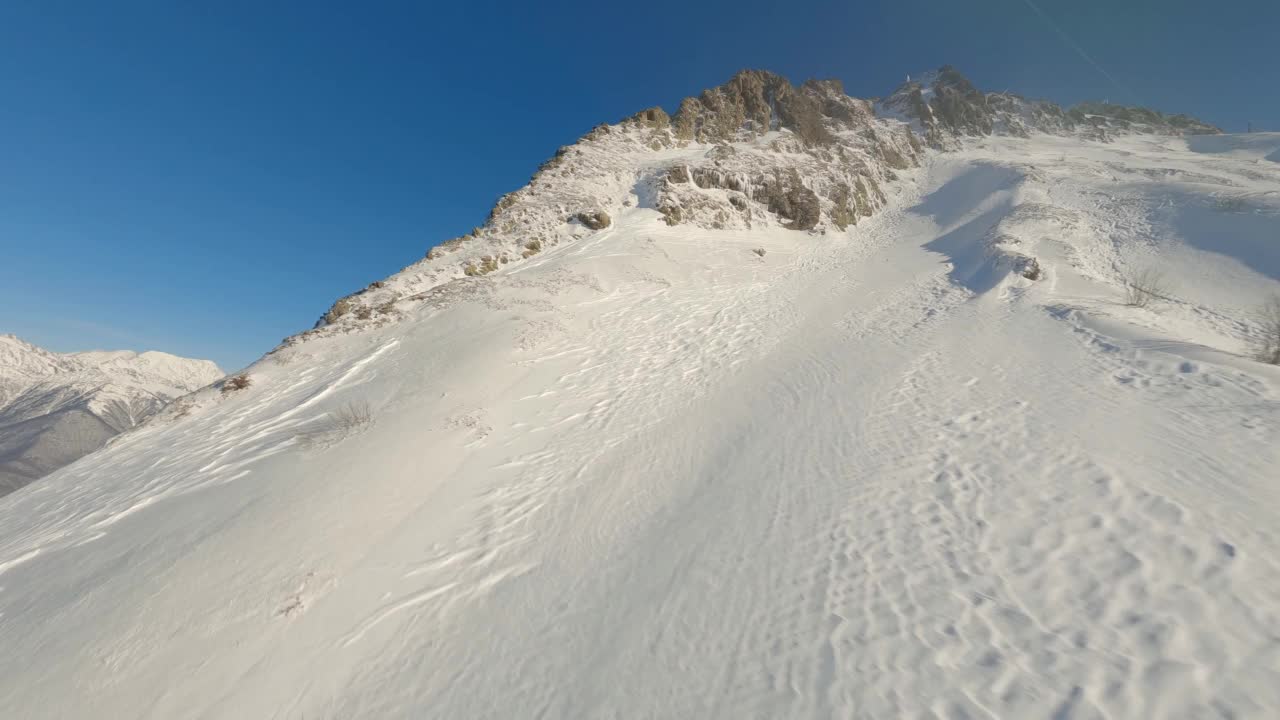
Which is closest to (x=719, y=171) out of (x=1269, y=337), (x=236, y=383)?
(x=1269, y=337)

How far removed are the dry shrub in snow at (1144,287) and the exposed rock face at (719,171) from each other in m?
15.9

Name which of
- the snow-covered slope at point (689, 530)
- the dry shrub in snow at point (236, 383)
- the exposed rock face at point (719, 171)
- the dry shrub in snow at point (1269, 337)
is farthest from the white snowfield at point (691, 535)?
the exposed rock face at point (719, 171)

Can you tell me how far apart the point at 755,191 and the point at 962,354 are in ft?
73.8

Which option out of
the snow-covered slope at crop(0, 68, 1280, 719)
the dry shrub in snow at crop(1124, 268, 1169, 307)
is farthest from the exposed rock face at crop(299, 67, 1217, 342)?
the dry shrub in snow at crop(1124, 268, 1169, 307)

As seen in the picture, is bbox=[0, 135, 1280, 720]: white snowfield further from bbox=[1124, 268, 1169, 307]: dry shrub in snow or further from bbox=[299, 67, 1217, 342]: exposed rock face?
bbox=[299, 67, 1217, 342]: exposed rock face

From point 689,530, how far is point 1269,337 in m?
12.3

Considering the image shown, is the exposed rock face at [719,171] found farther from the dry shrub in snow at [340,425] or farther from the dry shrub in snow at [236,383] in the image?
the dry shrub in snow at [340,425]

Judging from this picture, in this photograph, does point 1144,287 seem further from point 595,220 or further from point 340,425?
point 340,425

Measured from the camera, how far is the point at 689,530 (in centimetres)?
553

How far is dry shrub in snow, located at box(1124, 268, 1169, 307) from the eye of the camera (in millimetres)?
11883

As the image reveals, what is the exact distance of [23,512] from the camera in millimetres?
7848

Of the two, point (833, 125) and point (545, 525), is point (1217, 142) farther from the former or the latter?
point (545, 525)

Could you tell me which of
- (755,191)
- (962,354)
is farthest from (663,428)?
(755,191)

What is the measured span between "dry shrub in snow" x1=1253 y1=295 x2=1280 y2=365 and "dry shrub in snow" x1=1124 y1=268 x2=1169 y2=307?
1992mm
